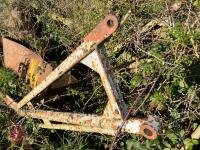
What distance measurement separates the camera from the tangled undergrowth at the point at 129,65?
11.3ft

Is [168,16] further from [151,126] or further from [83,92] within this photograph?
[151,126]

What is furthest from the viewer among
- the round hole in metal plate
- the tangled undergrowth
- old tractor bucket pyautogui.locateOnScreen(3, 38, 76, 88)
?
old tractor bucket pyautogui.locateOnScreen(3, 38, 76, 88)

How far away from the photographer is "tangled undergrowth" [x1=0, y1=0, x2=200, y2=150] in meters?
3.46

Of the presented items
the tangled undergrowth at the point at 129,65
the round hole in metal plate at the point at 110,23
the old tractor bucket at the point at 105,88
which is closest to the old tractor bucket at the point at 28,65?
the tangled undergrowth at the point at 129,65

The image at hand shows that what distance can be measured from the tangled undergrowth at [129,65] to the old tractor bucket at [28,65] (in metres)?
0.12

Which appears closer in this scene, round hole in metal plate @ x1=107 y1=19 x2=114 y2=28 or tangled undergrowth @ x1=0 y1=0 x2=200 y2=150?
round hole in metal plate @ x1=107 y1=19 x2=114 y2=28

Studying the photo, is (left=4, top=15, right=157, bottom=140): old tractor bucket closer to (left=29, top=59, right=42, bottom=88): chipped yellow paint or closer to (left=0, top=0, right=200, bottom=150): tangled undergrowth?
(left=0, top=0, right=200, bottom=150): tangled undergrowth

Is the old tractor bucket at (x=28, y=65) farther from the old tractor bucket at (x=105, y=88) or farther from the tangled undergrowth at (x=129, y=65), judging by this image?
the old tractor bucket at (x=105, y=88)

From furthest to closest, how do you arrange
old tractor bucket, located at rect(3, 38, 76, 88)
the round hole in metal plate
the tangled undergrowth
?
old tractor bucket, located at rect(3, 38, 76, 88)
the tangled undergrowth
the round hole in metal plate

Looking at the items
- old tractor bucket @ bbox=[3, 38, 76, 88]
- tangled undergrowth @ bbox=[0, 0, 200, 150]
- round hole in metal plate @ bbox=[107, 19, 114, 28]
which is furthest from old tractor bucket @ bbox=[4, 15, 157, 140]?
old tractor bucket @ bbox=[3, 38, 76, 88]

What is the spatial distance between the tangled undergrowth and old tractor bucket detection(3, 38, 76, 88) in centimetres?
12

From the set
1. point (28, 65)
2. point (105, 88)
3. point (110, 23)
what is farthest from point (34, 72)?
point (110, 23)

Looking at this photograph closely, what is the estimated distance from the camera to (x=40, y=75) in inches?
163

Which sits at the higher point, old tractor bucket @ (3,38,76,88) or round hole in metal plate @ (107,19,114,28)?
old tractor bucket @ (3,38,76,88)
